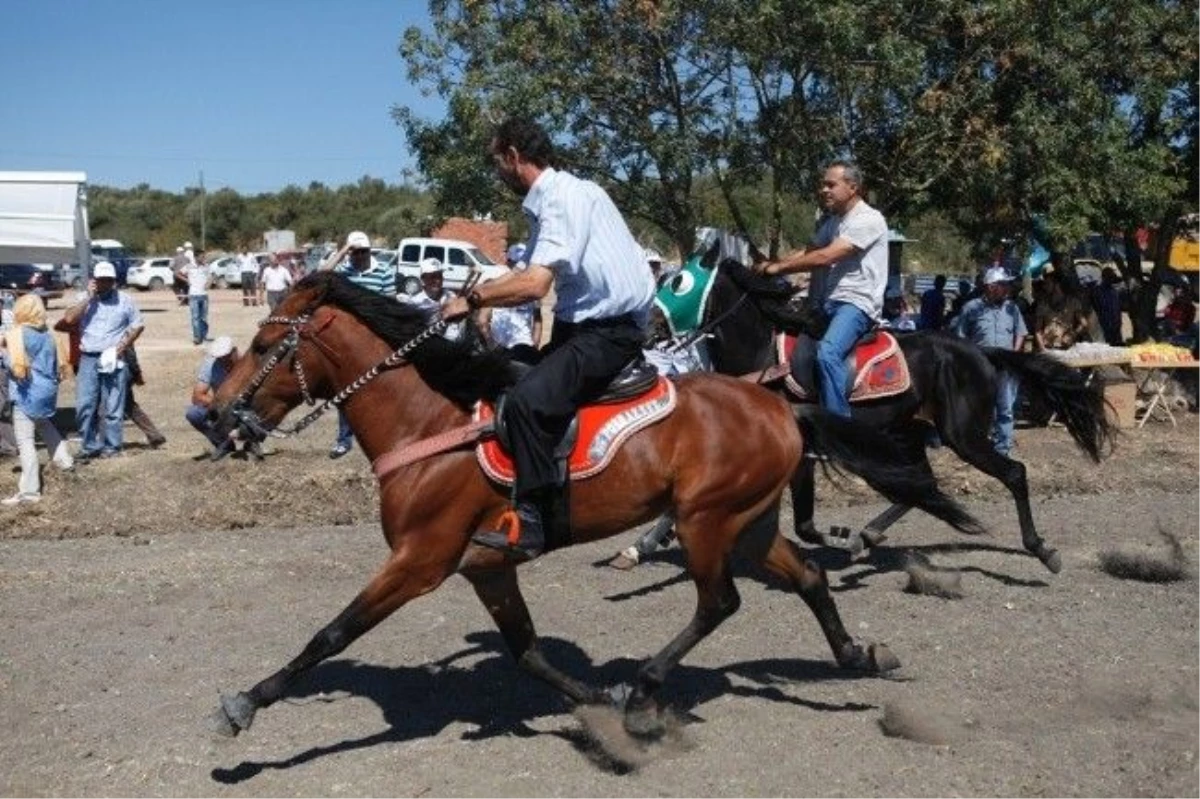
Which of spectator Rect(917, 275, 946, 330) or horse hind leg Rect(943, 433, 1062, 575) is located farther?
spectator Rect(917, 275, 946, 330)

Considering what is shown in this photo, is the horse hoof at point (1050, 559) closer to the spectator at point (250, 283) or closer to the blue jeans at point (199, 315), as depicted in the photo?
the blue jeans at point (199, 315)

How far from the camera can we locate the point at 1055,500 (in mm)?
11008

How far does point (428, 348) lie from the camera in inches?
220

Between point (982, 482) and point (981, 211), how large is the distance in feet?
26.1

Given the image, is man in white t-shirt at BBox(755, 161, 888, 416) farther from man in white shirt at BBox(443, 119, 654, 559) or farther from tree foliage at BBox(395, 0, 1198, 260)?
tree foliage at BBox(395, 0, 1198, 260)

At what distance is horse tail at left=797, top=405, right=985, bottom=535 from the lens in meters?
6.30

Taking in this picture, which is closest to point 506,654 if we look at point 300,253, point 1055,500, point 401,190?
point 1055,500

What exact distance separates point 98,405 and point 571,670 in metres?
8.85

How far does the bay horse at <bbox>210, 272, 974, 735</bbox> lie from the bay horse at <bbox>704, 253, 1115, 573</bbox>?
2.46 meters

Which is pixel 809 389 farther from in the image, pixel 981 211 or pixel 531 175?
pixel 981 211

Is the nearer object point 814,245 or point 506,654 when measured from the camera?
point 506,654

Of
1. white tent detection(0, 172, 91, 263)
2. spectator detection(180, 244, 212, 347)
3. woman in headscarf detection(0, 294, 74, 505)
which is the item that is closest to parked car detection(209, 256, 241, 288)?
spectator detection(180, 244, 212, 347)

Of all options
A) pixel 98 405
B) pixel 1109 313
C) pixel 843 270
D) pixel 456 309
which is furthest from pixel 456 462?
pixel 1109 313

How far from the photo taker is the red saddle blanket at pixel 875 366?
8273mm
